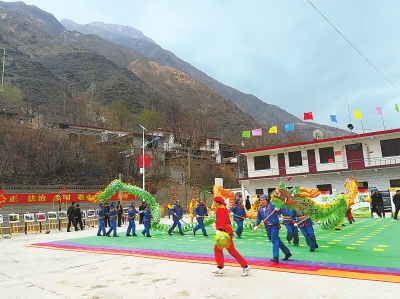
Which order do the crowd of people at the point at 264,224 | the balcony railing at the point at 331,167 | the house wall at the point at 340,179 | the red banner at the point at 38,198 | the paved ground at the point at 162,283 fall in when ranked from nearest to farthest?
the paved ground at the point at 162,283, the crowd of people at the point at 264,224, the red banner at the point at 38,198, the house wall at the point at 340,179, the balcony railing at the point at 331,167

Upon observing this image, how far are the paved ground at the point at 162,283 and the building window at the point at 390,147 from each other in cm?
2249

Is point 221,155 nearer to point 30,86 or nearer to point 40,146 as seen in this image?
point 40,146

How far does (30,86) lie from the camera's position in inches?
2443

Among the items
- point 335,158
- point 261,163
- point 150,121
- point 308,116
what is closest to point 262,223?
point 335,158

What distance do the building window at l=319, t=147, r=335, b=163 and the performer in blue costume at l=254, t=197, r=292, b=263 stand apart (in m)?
20.7

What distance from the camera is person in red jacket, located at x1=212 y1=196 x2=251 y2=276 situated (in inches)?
219

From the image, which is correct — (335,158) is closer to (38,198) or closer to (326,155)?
(326,155)

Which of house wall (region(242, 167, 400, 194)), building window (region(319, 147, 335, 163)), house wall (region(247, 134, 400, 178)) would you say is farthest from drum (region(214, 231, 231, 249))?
building window (region(319, 147, 335, 163))

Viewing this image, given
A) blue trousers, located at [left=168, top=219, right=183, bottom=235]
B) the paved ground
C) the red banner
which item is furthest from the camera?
the red banner

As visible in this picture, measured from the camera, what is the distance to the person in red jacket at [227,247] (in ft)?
18.3

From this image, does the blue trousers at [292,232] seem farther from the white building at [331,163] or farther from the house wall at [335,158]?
the house wall at [335,158]

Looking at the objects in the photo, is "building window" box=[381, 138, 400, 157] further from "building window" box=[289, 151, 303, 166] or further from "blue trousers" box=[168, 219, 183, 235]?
"blue trousers" box=[168, 219, 183, 235]

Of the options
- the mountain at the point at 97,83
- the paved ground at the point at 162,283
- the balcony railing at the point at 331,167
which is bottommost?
the paved ground at the point at 162,283

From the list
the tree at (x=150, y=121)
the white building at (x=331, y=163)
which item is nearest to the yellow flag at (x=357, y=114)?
the white building at (x=331, y=163)
